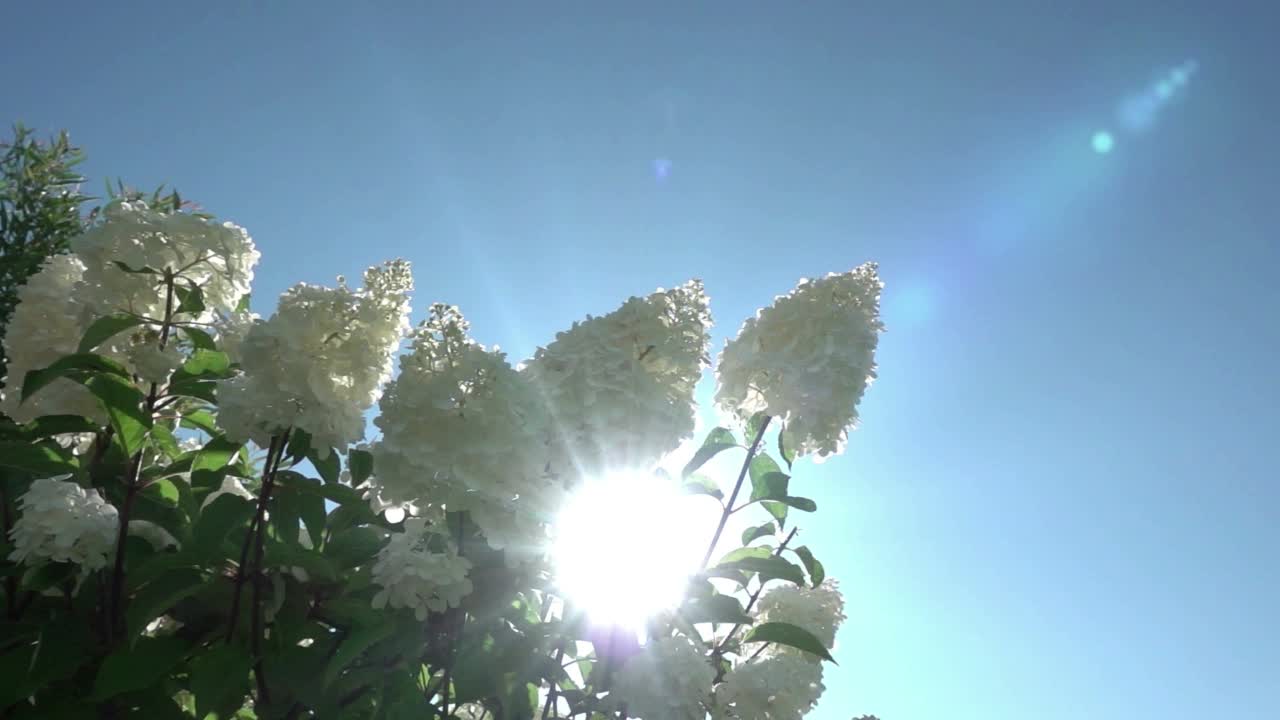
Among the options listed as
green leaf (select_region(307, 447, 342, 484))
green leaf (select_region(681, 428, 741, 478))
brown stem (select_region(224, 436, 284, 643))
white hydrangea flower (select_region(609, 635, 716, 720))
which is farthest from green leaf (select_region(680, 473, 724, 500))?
brown stem (select_region(224, 436, 284, 643))

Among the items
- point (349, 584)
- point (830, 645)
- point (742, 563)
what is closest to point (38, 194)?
point (349, 584)

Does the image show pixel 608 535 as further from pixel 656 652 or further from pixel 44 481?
pixel 44 481

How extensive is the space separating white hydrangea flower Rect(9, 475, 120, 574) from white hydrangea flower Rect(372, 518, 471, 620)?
756 mm

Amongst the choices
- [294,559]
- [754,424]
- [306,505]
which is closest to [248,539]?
[294,559]

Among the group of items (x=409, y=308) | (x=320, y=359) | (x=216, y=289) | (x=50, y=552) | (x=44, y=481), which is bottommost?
(x=50, y=552)

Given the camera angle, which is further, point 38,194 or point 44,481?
point 38,194

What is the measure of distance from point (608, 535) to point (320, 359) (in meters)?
0.82

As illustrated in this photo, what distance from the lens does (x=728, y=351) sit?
A: 8.37ft

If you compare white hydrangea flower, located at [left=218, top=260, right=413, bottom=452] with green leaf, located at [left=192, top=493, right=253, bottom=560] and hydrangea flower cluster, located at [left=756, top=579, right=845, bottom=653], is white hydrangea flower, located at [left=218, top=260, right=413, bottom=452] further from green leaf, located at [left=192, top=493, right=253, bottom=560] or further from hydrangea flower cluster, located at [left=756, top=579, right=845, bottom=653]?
hydrangea flower cluster, located at [left=756, top=579, right=845, bottom=653]

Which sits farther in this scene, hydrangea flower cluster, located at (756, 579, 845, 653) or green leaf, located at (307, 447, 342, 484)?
hydrangea flower cluster, located at (756, 579, 845, 653)

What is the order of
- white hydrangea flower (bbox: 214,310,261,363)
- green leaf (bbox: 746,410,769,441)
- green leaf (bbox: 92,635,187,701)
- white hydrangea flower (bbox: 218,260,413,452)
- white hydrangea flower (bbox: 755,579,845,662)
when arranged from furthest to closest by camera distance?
1. white hydrangea flower (bbox: 755,579,845,662)
2. green leaf (bbox: 746,410,769,441)
3. white hydrangea flower (bbox: 214,310,261,363)
4. green leaf (bbox: 92,635,187,701)
5. white hydrangea flower (bbox: 218,260,413,452)

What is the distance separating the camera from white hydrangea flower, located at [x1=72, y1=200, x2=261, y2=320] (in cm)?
202

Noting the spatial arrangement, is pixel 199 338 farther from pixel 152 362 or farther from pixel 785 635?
pixel 785 635

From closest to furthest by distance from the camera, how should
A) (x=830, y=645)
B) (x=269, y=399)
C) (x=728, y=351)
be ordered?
(x=269, y=399) < (x=728, y=351) < (x=830, y=645)
